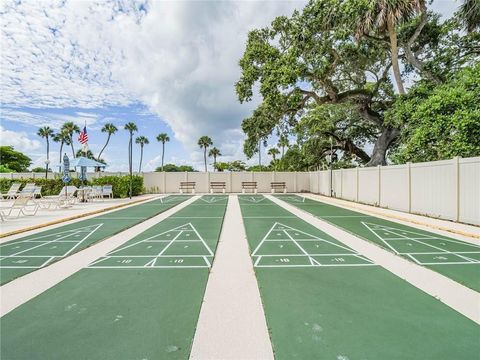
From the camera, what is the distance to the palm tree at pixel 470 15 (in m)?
14.1

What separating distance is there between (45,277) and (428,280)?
6347 millimetres

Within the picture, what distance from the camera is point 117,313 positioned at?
129 inches

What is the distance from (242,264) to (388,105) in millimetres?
21770

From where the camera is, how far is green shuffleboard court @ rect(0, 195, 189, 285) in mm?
5090

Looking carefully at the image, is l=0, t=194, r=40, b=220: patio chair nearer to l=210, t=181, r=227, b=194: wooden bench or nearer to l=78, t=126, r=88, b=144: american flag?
l=78, t=126, r=88, b=144: american flag

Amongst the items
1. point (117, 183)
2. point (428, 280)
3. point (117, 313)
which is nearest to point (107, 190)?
point (117, 183)

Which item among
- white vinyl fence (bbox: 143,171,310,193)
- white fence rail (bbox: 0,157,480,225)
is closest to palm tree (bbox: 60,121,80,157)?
white vinyl fence (bbox: 143,171,310,193)

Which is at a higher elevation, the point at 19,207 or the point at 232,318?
the point at 19,207

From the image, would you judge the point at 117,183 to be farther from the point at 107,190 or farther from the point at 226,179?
the point at 226,179

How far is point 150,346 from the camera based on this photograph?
2627 millimetres

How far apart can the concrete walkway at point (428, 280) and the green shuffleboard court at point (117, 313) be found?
3.32 m

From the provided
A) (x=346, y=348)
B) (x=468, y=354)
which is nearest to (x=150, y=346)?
(x=346, y=348)

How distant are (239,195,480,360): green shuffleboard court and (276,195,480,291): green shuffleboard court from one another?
1.13 m

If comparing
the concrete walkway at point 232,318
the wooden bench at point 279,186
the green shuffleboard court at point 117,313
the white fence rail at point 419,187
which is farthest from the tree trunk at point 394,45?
the green shuffleboard court at point 117,313
